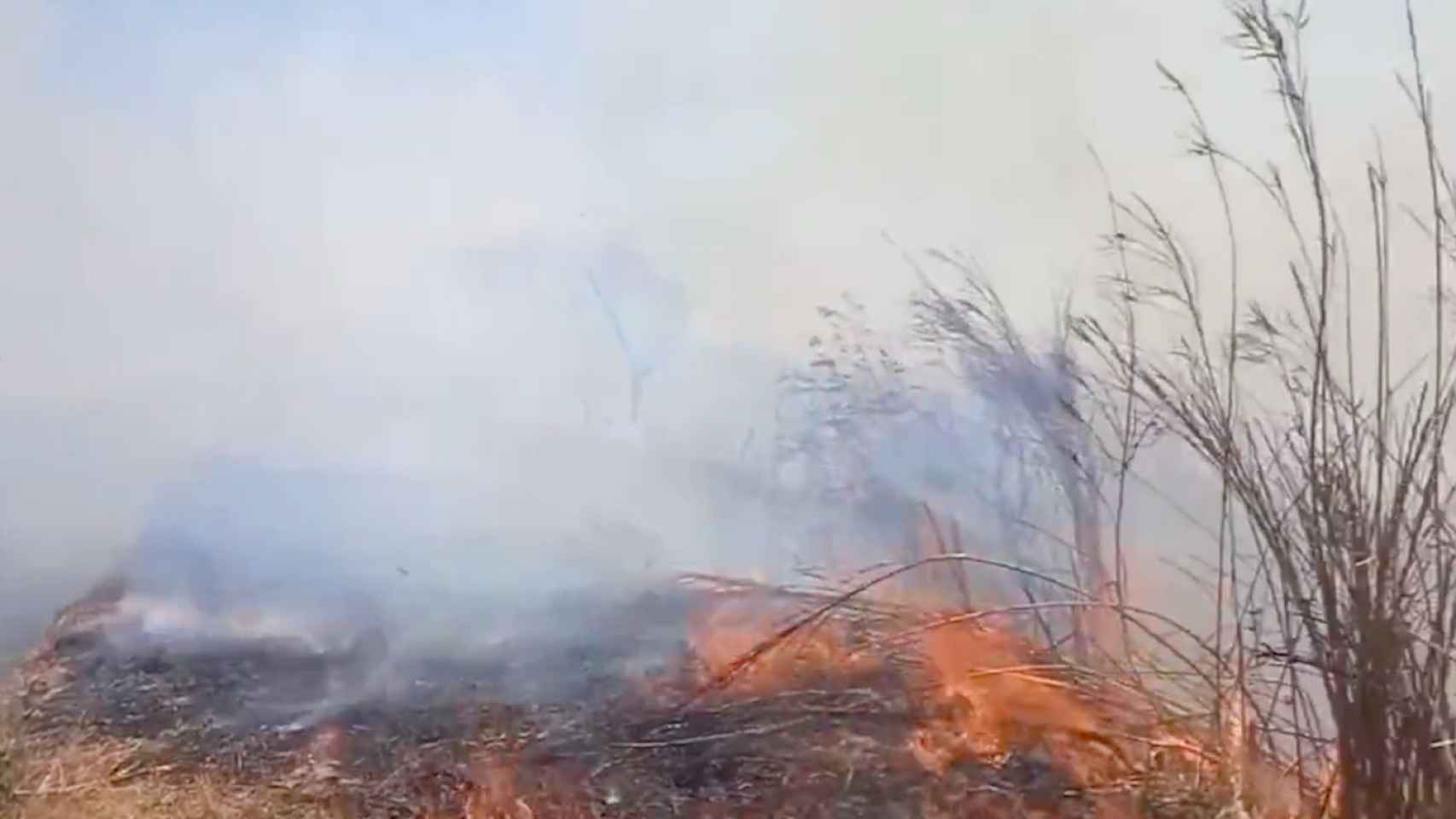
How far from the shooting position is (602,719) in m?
1.49

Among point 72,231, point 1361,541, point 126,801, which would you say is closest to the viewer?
point 1361,541

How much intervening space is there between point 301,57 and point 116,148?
204mm

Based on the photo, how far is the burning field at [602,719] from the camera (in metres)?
1.47

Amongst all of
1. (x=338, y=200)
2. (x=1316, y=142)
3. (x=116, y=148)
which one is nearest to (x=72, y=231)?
(x=116, y=148)

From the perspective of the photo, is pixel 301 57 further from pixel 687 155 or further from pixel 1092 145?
pixel 1092 145

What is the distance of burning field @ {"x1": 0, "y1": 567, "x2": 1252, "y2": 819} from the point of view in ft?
4.81

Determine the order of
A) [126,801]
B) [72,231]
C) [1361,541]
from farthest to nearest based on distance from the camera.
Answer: [72,231] < [126,801] < [1361,541]

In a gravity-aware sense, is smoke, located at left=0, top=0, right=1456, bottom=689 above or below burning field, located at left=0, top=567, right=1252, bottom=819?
above

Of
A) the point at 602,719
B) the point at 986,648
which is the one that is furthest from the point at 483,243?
the point at 986,648

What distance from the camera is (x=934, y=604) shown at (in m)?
1.50

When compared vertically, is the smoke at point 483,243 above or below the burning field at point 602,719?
above

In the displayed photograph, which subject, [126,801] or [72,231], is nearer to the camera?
[126,801]

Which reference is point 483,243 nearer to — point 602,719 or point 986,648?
point 602,719

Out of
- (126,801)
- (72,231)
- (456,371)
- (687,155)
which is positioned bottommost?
(126,801)
